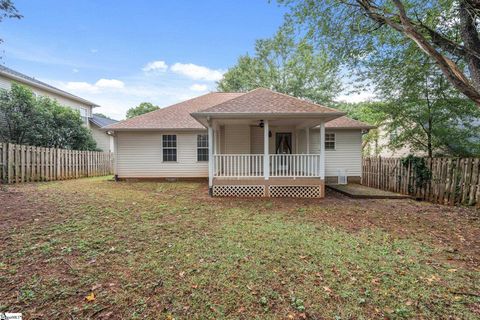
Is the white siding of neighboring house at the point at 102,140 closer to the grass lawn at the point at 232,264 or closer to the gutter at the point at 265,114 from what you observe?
the grass lawn at the point at 232,264

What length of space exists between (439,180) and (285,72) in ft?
65.8

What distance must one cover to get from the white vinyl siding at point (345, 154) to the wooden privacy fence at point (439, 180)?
1.45 meters

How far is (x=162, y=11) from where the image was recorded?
12.3 meters

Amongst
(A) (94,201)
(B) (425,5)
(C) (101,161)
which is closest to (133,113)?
(C) (101,161)

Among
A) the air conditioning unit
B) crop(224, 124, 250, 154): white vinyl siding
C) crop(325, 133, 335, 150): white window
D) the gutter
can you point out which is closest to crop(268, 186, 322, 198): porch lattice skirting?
the gutter

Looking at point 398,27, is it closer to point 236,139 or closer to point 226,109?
point 226,109

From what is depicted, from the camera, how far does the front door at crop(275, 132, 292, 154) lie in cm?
1241

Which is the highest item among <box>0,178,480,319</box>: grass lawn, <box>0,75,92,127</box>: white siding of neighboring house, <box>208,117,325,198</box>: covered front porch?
<box>0,75,92,127</box>: white siding of neighboring house

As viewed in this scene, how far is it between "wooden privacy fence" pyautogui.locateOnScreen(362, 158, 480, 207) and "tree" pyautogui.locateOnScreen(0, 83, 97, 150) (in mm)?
19445

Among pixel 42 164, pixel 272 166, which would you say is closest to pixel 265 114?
pixel 272 166

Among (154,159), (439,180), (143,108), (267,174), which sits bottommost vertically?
(439,180)

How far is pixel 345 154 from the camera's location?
12.5 meters

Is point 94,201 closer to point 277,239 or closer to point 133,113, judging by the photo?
point 277,239

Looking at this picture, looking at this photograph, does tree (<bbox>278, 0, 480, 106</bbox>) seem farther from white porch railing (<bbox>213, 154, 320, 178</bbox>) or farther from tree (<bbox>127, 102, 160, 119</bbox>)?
tree (<bbox>127, 102, 160, 119</bbox>)
